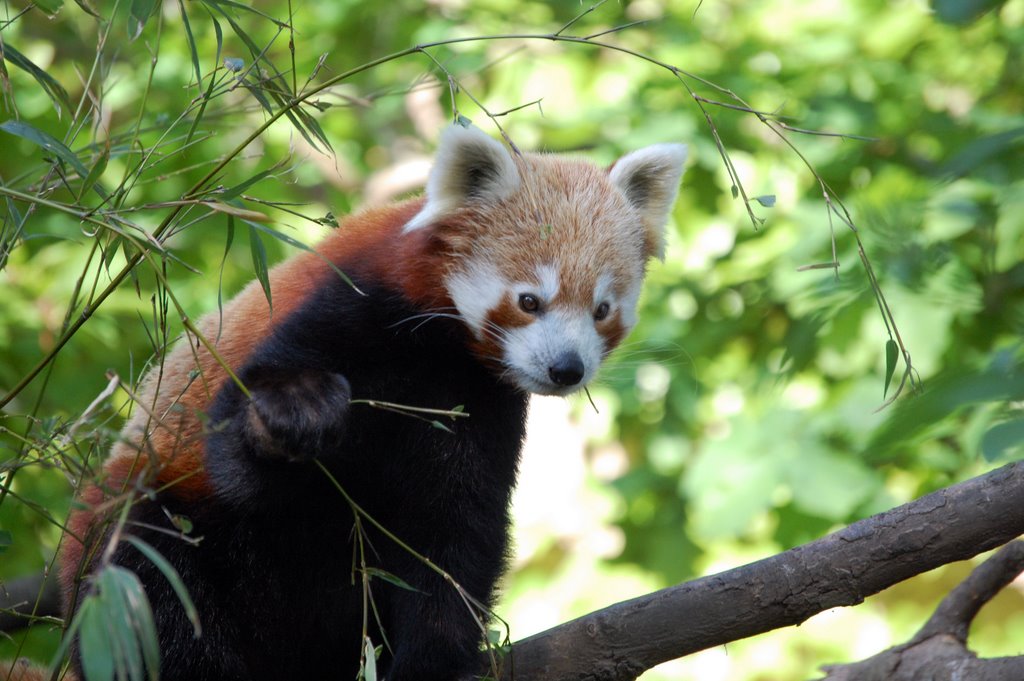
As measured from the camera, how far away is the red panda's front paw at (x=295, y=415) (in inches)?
88.3

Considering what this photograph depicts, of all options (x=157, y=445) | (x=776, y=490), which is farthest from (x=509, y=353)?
(x=776, y=490)

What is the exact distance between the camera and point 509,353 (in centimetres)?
261

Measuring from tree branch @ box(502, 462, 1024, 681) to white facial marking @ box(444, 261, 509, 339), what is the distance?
30.5 inches

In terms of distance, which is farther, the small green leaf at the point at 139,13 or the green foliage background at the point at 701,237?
Result: the green foliage background at the point at 701,237

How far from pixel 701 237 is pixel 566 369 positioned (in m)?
2.44

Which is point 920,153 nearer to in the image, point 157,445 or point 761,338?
point 761,338

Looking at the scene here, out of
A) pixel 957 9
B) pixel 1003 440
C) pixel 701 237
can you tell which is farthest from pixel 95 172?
pixel 701 237

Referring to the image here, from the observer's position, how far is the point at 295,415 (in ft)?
7.36

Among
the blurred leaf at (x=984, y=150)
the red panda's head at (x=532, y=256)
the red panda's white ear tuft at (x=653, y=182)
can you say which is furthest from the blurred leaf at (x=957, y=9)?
the red panda's white ear tuft at (x=653, y=182)

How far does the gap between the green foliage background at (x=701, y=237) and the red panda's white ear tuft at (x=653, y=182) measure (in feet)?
0.65

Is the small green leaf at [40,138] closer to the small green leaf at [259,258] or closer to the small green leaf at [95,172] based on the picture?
the small green leaf at [95,172]

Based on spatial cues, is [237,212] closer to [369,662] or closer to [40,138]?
[40,138]

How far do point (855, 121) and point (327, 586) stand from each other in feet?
8.15

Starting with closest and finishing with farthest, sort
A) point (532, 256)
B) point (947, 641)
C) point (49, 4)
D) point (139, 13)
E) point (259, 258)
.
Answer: point (139, 13) < point (49, 4) < point (259, 258) < point (947, 641) < point (532, 256)
